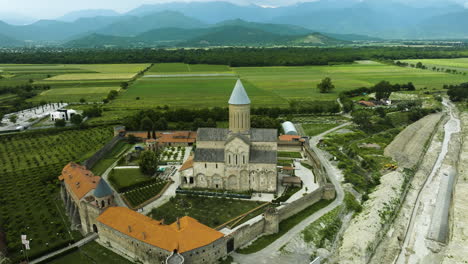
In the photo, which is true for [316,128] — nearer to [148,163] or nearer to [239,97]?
[239,97]

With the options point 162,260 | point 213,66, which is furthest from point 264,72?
point 162,260

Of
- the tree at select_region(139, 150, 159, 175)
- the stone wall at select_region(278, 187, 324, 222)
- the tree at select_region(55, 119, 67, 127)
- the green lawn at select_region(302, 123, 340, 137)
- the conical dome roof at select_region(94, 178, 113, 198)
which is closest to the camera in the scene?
the conical dome roof at select_region(94, 178, 113, 198)

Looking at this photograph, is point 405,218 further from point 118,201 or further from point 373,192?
point 118,201

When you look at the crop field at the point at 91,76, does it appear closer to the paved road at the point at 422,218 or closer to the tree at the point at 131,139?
the tree at the point at 131,139

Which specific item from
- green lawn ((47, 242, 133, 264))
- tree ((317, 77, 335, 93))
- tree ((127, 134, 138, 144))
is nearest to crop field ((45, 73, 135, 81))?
tree ((317, 77, 335, 93))

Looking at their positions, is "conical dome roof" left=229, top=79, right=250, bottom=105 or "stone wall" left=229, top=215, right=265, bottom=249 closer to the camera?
"stone wall" left=229, top=215, right=265, bottom=249

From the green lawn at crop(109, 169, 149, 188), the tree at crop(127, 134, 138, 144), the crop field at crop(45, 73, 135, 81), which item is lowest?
the green lawn at crop(109, 169, 149, 188)

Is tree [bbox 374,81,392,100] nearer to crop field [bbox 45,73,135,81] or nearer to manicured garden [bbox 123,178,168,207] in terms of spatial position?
manicured garden [bbox 123,178,168,207]
